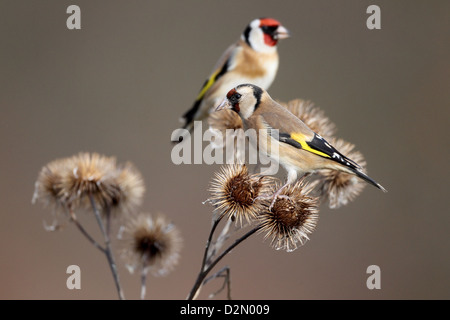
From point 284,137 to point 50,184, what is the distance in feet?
4.24

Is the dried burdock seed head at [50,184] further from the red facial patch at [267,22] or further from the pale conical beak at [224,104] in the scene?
the red facial patch at [267,22]

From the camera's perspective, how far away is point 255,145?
86.7 inches

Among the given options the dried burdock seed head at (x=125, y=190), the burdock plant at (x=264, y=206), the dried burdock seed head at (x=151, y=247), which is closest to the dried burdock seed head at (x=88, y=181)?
the dried burdock seed head at (x=125, y=190)

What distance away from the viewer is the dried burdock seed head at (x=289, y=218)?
1.94 metres

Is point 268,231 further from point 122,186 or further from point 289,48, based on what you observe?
point 289,48

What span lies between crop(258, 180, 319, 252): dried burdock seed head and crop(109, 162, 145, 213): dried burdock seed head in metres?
0.92

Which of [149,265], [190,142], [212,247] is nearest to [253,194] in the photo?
[212,247]

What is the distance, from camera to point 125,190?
2.64m

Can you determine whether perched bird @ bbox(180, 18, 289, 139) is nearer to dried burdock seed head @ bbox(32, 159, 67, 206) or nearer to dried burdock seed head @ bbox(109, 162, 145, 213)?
dried burdock seed head @ bbox(109, 162, 145, 213)

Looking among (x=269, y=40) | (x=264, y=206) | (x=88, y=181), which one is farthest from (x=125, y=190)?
(x=269, y=40)

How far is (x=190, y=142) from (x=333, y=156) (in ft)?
4.15

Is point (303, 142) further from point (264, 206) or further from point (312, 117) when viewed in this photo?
point (312, 117)

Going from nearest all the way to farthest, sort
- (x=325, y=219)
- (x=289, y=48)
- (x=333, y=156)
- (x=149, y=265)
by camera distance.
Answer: (x=333, y=156)
(x=149, y=265)
(x=325, y=219)
(x=289, y=48)

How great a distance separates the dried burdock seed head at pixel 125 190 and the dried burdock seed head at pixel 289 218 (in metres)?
0.92
